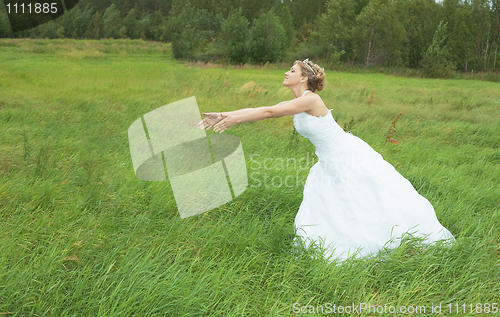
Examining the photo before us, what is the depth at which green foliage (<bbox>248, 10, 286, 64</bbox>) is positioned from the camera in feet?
121

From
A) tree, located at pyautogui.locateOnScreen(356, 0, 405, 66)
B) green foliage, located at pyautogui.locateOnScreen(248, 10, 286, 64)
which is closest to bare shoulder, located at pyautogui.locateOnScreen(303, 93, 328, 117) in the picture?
green foliage, located at pyautogui.locateOnScreen(248, 10, 286, 64)

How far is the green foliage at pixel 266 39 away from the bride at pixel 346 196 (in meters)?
35.0

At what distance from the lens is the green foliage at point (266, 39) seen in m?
36.9

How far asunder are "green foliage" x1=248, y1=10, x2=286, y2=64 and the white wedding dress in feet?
115

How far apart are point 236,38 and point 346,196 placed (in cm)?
3667

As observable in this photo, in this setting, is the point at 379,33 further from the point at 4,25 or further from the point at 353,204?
the point at 353,204

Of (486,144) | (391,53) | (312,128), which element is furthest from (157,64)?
(391,53)

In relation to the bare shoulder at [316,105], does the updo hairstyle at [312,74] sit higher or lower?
higher

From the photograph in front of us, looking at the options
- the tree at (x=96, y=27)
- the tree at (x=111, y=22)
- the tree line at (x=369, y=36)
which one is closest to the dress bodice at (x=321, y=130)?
the tree at (x=111, y=22)

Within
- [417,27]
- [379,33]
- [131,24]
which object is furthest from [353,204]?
[417,27]

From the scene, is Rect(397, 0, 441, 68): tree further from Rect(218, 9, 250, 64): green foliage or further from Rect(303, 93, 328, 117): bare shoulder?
Rect(303, 93, 328, 117): bare shoulder

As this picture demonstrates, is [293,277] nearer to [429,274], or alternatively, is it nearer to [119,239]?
[429,274]

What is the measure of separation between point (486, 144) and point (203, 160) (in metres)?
7.16

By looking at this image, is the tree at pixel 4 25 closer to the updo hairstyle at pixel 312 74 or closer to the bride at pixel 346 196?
the updo hairstyle at pixel 312 74
